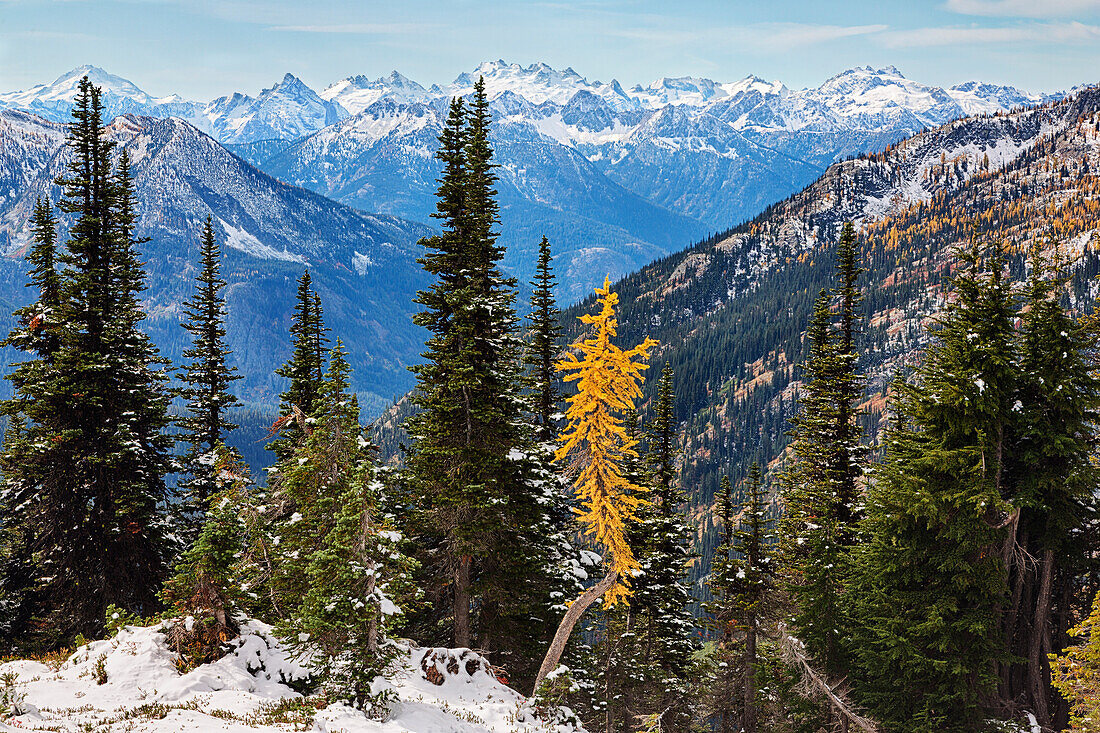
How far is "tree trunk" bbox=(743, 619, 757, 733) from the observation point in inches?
1673

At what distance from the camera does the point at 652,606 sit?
39000mm

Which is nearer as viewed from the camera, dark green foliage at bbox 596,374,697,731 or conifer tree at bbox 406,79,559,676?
conifer tree at bbox 406,79,559,676

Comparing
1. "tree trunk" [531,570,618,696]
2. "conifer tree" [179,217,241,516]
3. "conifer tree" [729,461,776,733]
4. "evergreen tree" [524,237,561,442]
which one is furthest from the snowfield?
"conifer tree" [729,461,776,733]

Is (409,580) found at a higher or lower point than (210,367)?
lower

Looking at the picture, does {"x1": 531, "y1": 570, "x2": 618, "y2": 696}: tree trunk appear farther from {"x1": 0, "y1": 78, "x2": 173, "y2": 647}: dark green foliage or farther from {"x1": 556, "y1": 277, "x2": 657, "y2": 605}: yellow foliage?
{"x1": 0, "y1": 78, "x2": 173, "y2": 647}: dark green foliage

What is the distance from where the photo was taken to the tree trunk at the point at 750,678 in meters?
42.5

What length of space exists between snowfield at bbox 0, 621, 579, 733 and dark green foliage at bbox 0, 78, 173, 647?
30.4ft

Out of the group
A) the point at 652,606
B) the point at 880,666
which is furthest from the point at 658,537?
the point at 880,666

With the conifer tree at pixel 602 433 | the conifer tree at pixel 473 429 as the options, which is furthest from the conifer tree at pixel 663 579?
the conifer tree at pixel 602 433

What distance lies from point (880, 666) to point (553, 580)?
13366mm

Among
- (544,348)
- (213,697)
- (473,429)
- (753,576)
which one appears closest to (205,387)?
(473,429)

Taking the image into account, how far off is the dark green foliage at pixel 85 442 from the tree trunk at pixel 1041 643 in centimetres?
3507

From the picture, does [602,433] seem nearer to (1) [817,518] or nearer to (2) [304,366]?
(1) [817,518]

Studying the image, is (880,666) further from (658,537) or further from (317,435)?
(317,435)
